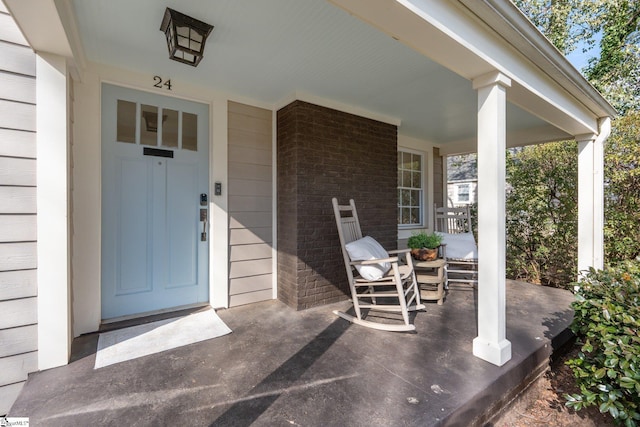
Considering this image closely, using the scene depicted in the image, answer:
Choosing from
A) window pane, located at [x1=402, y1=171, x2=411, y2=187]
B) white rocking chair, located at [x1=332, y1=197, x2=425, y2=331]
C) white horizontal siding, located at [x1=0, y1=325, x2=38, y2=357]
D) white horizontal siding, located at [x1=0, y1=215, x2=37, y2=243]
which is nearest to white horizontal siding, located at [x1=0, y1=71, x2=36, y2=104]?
white horizontal siding, located at [x1=0, y1=215, x2=37, y2=243]

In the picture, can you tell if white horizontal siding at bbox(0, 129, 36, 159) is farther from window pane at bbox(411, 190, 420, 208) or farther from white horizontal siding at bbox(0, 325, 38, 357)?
window pane at bbox(411, 190, 420, 208)

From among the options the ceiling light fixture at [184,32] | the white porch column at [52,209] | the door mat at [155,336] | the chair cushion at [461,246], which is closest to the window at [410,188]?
the chair cushion at [461,246]

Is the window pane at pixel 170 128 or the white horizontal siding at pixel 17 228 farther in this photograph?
the window pane at pixel 170 128

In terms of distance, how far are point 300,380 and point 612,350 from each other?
1.75 metres

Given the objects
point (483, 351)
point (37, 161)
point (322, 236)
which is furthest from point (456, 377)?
point (37, 161)

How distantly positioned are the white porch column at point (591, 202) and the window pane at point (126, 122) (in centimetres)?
508

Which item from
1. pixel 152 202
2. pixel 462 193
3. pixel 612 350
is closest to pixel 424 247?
pixel 612 350

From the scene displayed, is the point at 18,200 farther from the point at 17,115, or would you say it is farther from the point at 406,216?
the point at 406,216

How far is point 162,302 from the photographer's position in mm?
2918

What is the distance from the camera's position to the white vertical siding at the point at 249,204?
3164 millimetres

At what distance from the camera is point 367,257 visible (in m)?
2.80

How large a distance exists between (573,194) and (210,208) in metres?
5.62

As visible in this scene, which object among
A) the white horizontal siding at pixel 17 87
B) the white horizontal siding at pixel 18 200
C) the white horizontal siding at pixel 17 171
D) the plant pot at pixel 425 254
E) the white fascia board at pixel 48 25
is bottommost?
the plant pot at pixel 425 254

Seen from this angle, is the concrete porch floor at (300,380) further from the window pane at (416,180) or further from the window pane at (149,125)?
the window pane at (416,180)
